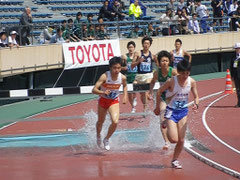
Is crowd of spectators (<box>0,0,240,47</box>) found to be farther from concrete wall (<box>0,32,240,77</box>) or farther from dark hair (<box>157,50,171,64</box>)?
dark hair (<box>157,50,171,64</box>)

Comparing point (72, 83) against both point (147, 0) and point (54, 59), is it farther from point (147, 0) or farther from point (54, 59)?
point (147, 0)

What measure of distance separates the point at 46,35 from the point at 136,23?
495cm

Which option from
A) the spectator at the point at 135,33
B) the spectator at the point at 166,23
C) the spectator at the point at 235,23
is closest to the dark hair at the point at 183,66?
the spectator at the point at 135,33

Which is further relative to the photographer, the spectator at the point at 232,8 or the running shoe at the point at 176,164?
the spectator at the point at 232,8

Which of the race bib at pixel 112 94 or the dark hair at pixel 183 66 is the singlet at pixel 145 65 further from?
the dark hair at pixel 183 66

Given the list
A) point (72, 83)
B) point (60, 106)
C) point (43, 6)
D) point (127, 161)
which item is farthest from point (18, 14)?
point (127, 161)

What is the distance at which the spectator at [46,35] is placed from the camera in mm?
23936

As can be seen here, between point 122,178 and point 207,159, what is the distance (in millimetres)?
1954

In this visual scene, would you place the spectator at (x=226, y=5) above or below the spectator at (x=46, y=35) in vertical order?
above

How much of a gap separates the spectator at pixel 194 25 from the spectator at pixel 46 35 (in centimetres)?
809

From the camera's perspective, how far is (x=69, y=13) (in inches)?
1212

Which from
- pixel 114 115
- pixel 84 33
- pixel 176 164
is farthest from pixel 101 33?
pixel 176 164

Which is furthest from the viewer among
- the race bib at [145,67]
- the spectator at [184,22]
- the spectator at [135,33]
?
the spectator at [184,22]

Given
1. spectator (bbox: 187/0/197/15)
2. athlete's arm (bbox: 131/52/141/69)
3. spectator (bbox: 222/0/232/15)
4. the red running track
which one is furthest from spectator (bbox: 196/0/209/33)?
the red running track
